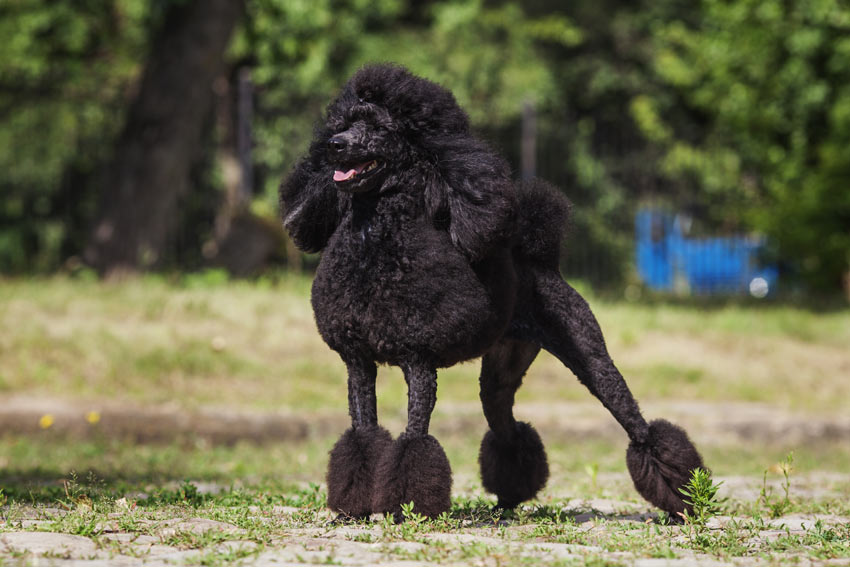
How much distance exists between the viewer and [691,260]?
19984mm

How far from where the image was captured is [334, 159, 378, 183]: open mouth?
478cm

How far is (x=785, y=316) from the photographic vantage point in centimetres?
1366

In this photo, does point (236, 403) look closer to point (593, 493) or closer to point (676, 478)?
point (593, 493)

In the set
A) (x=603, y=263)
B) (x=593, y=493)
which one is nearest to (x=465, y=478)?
(x=593, y=493)

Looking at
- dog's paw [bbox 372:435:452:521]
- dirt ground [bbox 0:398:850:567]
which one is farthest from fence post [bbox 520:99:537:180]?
dog's paw [bbox 372:435:452:521]

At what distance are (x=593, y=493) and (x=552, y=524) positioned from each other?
1888 millimetres

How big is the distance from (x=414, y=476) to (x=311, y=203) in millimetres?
1303

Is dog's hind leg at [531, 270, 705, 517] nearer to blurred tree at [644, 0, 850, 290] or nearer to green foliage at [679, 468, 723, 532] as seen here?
green foliage at [679, 468, 723, 532]

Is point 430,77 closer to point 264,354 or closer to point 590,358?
point 264,354

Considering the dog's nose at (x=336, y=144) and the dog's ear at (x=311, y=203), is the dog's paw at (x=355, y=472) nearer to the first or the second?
the dog's ear at (x=311, y=203)

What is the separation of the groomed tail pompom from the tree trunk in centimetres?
947

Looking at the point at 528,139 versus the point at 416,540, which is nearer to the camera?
the point at 416,540

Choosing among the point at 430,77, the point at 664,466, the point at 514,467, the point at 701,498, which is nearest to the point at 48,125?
the point at 430,77

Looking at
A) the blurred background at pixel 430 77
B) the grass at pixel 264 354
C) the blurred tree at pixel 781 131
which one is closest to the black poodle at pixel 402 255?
the grass at pixel 264 354
